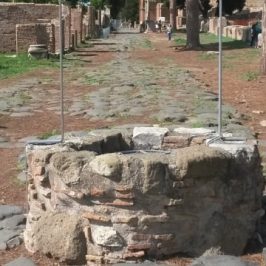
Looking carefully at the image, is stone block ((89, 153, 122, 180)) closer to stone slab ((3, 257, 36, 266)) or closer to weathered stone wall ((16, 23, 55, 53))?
stone slab ((3, 257, 36, 266))

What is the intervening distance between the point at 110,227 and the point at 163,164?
0.58 m

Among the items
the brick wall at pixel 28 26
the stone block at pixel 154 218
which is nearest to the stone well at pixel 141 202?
the stone block at pixel 154 218

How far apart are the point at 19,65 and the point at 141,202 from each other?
19.0 metres

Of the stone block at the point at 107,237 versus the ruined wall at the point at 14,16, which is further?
the ruined wall at the point at 14,16

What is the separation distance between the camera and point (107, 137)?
5914mm

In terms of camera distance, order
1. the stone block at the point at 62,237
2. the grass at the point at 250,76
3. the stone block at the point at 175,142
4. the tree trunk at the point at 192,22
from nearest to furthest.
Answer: the stone block at the point at 62,237
the stone block at the point at 175,142
the grass at the point at 250,76
the tree trunk at the point at 192,22

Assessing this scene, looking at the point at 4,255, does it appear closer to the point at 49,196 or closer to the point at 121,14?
the point at 49,196

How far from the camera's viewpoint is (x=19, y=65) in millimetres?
23141

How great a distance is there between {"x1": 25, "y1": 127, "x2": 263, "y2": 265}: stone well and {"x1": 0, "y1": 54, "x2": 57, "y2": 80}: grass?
14.7 metres

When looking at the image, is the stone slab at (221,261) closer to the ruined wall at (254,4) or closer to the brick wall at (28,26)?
the brick wall at (28,26)

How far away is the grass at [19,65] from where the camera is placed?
2077cm

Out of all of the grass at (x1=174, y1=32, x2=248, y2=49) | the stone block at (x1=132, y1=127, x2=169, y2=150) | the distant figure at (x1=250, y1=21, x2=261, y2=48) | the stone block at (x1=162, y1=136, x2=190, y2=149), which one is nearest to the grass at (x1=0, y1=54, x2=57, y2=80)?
the grass at (x1=174, y1=32, x2=248, y2=49)

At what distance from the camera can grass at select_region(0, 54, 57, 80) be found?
20.8m

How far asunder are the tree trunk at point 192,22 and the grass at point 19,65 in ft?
30.5
